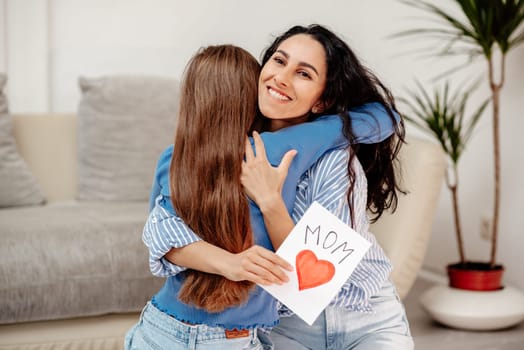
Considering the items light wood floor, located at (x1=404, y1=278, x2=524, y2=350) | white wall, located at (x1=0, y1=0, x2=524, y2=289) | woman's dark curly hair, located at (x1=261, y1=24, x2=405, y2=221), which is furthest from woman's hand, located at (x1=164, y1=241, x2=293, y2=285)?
white wall, located at (x1=0, y1=0, x2=524, y2=289)

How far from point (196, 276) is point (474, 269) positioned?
161 cm

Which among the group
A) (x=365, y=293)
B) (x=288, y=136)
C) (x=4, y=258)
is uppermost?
(x=288, y=136)

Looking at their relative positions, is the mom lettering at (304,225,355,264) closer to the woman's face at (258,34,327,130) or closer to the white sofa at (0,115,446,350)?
the woman's face at (258,34,327,130)

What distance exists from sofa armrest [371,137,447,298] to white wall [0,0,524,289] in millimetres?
804

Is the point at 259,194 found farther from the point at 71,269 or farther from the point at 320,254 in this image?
the point at 71,269

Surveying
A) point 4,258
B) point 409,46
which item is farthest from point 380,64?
point 4,258

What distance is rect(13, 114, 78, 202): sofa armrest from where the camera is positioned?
8.79 feet

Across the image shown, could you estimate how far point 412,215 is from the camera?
2107 millimetres

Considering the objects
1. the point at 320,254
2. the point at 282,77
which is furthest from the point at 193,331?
the point at 282,77

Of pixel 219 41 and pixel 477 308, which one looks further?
pixel 219 41

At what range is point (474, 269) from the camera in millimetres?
2600

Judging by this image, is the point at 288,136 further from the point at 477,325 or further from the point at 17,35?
the point at 17,35

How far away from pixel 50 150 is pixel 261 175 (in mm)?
1702

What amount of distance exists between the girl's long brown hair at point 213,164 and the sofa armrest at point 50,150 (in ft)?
5.08
